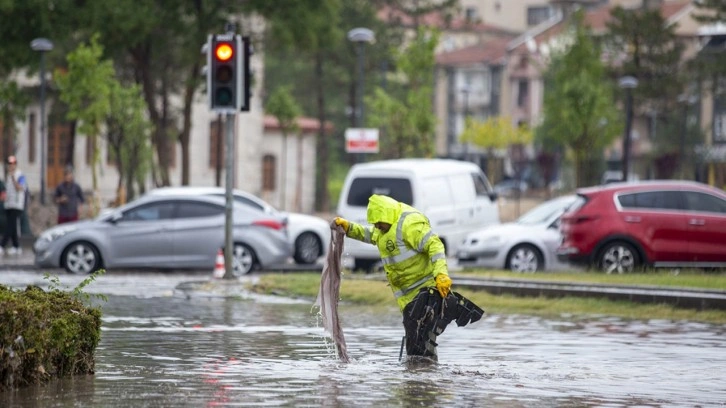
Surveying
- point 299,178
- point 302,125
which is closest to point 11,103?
point 299,178

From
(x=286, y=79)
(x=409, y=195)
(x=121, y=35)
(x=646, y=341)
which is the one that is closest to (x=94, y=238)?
(x=409, y=195)

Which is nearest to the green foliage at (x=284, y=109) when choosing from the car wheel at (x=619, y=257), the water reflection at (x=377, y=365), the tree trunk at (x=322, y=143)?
the tree trunk at (x=322, y=143)

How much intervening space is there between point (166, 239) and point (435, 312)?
15327 mm

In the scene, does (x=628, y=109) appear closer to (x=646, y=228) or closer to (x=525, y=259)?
(x=525, y=259)

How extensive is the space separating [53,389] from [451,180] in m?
18.9

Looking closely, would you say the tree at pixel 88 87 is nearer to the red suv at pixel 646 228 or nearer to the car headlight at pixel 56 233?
the car headlight at pixel 56 233

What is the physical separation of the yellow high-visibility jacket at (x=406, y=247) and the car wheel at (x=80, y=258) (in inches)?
595

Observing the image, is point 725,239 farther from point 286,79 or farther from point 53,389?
point 286,79

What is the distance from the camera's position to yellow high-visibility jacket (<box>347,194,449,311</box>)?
1333 centimetres

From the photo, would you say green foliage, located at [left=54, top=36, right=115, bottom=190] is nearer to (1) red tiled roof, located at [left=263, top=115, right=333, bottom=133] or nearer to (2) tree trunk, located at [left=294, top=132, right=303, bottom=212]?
(2) tree trunk, located at [left=294, top=132, right=303, bottom=212]

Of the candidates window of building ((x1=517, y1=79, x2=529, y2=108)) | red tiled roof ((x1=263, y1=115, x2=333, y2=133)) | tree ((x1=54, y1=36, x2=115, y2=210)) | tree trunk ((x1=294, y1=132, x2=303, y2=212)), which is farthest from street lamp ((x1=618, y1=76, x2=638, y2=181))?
window of building ((x1=517, y1=79, x2=529, y2=108))

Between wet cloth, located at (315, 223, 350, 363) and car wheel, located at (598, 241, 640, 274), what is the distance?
12245 mm

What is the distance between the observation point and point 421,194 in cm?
2877

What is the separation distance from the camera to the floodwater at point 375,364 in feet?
36.7
